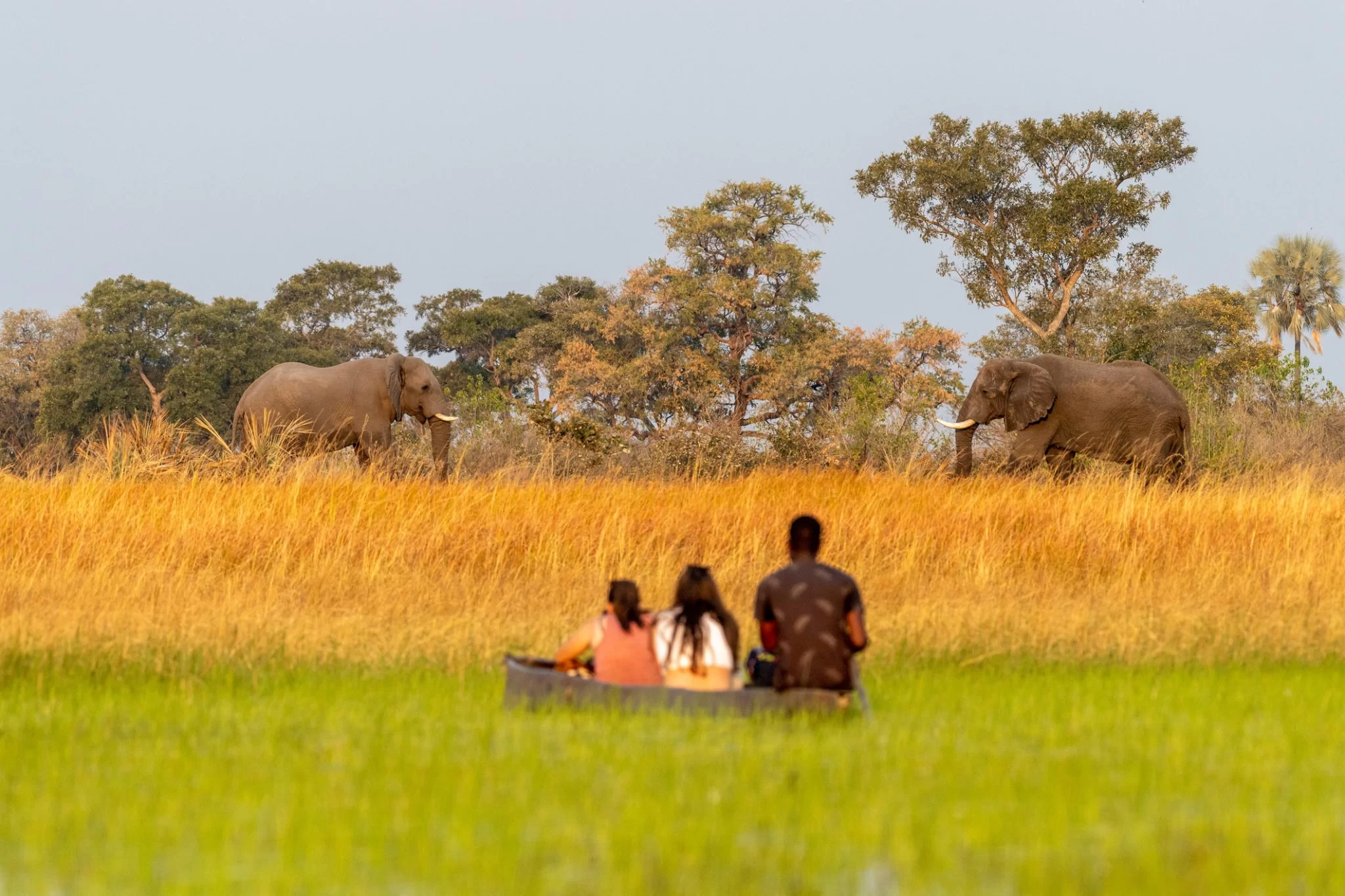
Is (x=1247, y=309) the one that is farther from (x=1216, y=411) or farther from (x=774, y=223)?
(x=1216, y=411)

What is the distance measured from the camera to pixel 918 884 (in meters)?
4.30

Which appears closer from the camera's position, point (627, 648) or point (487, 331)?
point (627, 648)

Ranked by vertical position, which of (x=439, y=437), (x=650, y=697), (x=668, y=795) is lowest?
(x=668, y=795)

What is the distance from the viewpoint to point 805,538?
7770 mm

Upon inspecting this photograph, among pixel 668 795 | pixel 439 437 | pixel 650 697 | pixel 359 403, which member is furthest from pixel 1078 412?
pixel 668 795

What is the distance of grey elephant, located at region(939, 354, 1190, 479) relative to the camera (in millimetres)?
22719

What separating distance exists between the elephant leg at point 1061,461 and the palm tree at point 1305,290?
31753 millimetres

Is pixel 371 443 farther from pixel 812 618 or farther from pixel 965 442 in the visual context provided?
pixel 812 618

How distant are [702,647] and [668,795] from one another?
2221 mm

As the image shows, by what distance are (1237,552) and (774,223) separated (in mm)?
26522

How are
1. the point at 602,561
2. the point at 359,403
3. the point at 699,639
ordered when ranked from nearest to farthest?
the point at 699,639, the point at 602,561, the point at 359,403

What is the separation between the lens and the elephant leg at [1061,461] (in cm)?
2327

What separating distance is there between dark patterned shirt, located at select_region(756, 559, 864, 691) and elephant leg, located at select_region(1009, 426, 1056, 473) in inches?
623

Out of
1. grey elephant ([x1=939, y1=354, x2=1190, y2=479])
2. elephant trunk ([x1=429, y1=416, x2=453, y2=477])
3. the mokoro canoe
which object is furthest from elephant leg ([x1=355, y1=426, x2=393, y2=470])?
the mokoro canoe
